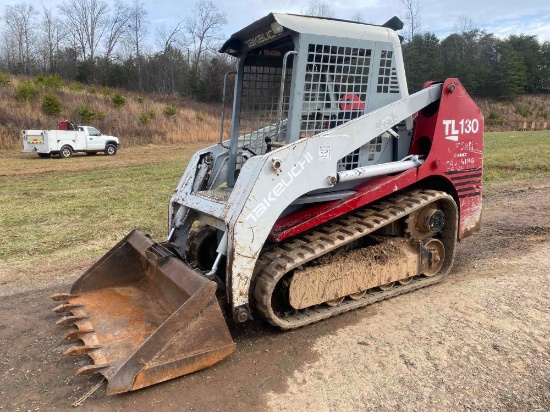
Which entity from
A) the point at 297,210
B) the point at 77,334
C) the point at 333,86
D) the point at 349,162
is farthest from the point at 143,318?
the point at 333,86

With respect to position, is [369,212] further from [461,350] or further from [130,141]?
[130,141]

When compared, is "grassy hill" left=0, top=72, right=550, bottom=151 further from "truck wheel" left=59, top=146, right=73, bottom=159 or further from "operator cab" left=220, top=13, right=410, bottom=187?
"operator cab" left=220, top=13, right=410, bottom=187

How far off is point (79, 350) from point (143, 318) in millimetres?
629

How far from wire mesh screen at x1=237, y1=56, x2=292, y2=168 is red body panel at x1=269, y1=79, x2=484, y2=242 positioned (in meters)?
1.14

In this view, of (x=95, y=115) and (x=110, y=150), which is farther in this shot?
→ (x=95, y=115)

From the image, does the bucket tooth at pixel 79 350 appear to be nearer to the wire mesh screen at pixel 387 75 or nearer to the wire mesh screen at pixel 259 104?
the wire mesh screen at pixel 259 104

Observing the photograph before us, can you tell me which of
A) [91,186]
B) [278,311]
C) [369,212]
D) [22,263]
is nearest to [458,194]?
[369,212]

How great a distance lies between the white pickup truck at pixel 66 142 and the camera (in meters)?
22.0

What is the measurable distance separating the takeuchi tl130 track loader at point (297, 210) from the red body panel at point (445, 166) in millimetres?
15

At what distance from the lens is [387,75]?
4.47m

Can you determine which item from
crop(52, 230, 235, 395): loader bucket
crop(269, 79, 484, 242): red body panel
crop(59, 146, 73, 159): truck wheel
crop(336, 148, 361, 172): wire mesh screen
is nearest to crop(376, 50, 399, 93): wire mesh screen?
crop(269, 79, 484, 242): red body panel

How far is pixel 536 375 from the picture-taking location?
3.16 metres

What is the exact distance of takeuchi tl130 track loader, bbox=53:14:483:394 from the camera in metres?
3.44

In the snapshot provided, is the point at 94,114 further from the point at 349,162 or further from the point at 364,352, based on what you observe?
A: the point at 364,352
